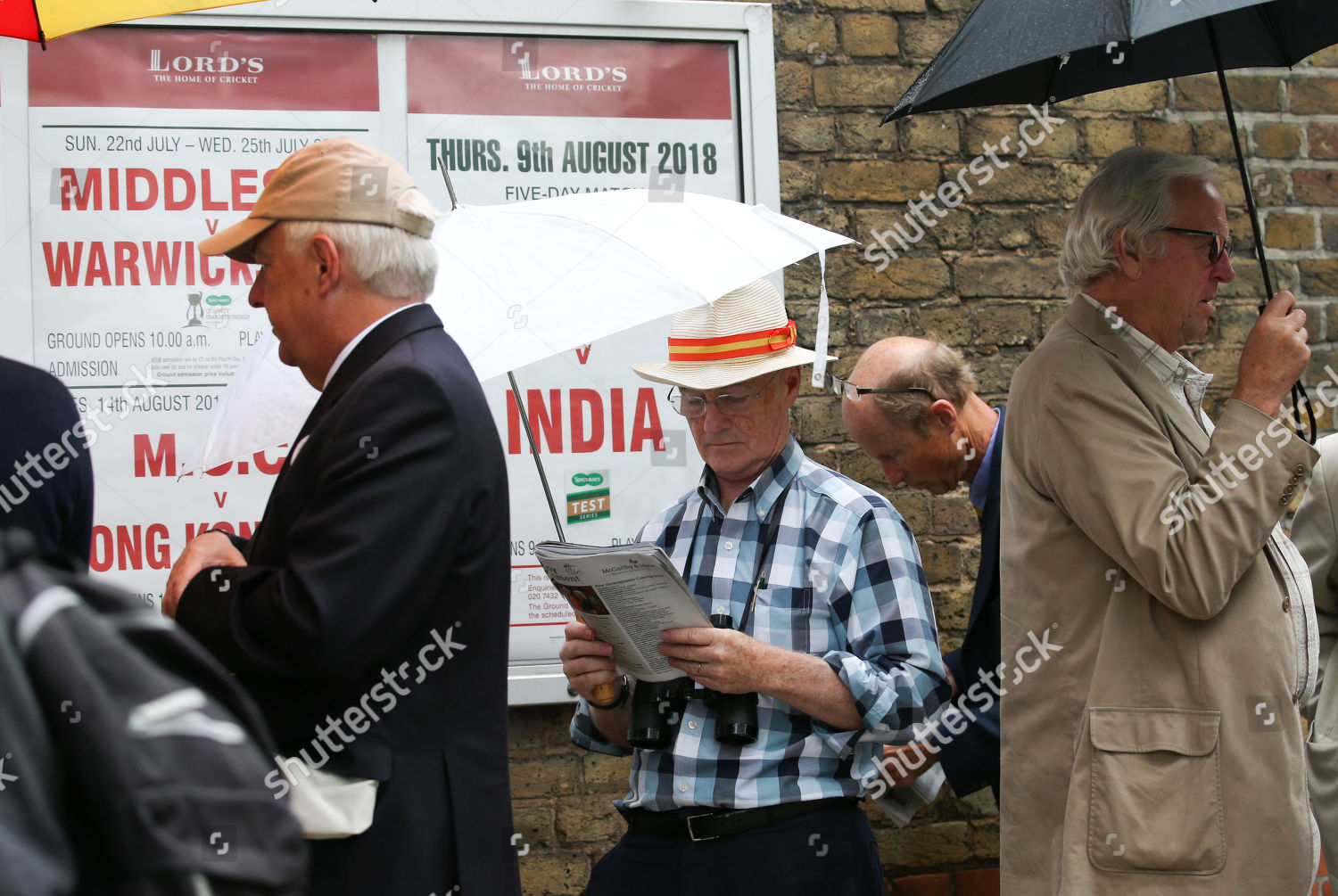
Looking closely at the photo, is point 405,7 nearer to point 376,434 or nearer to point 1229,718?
point 376,434

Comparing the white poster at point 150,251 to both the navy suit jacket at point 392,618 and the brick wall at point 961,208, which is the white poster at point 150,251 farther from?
the navy suit jacket at point 392,618

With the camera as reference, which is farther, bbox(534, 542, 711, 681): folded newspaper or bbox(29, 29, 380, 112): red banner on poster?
bbox(29, 29, 380, 112): red banner on poster

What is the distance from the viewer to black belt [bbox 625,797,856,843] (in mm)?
2314

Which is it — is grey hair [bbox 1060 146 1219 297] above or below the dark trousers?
above

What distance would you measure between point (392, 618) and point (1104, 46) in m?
1.75

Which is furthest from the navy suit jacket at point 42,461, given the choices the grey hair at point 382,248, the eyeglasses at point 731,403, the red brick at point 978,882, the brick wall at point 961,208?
the red brick at point 978,882

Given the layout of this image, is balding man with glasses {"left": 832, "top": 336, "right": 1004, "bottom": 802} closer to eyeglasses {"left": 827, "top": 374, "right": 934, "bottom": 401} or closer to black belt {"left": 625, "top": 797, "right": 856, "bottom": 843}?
eyeglasses {"left": 827, "top": 374, "right": 934, "bottom": 401}

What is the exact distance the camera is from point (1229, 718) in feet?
6.31

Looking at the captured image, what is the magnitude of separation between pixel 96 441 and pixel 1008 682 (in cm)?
246

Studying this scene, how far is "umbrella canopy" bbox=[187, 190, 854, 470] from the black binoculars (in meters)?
0.64

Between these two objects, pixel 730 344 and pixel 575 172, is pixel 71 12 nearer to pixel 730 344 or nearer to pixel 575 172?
pixel 730 344

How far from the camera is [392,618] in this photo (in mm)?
1645

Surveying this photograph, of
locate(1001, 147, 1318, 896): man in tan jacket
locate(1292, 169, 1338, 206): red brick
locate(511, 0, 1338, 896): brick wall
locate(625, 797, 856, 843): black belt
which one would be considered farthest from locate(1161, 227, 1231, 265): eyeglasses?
locate(1292, 169, 1338, 206): red brick

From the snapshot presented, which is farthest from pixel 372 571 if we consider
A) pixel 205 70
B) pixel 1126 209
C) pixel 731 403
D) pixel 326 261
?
pixel 205 70
